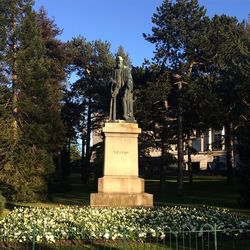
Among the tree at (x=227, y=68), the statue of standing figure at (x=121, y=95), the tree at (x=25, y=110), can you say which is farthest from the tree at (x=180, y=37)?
the statue of standing figure at (x=121, y=95)

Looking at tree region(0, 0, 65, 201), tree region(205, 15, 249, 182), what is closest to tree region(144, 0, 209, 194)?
tree region(205, 15, 249, 182)

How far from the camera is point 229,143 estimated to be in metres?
43.8

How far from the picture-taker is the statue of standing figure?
1945 cm

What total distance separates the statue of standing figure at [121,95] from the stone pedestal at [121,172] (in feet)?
2.60

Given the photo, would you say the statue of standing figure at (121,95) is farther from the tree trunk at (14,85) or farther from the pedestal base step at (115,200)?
the tree trunk at (14,85)

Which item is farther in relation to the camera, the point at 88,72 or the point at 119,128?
the point at 88,72

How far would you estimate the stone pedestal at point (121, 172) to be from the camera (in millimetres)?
18031

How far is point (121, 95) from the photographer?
19672 mm

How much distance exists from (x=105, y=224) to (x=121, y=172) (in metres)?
6.41

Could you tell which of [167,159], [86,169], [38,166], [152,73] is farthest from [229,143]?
[38,166]

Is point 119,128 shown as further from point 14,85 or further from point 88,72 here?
point 88,72

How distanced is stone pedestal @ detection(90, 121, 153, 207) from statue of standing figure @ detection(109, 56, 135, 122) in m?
0.79

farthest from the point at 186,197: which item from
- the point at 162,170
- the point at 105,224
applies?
the point at 105,224

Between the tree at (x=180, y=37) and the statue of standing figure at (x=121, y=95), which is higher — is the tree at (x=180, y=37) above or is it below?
above
